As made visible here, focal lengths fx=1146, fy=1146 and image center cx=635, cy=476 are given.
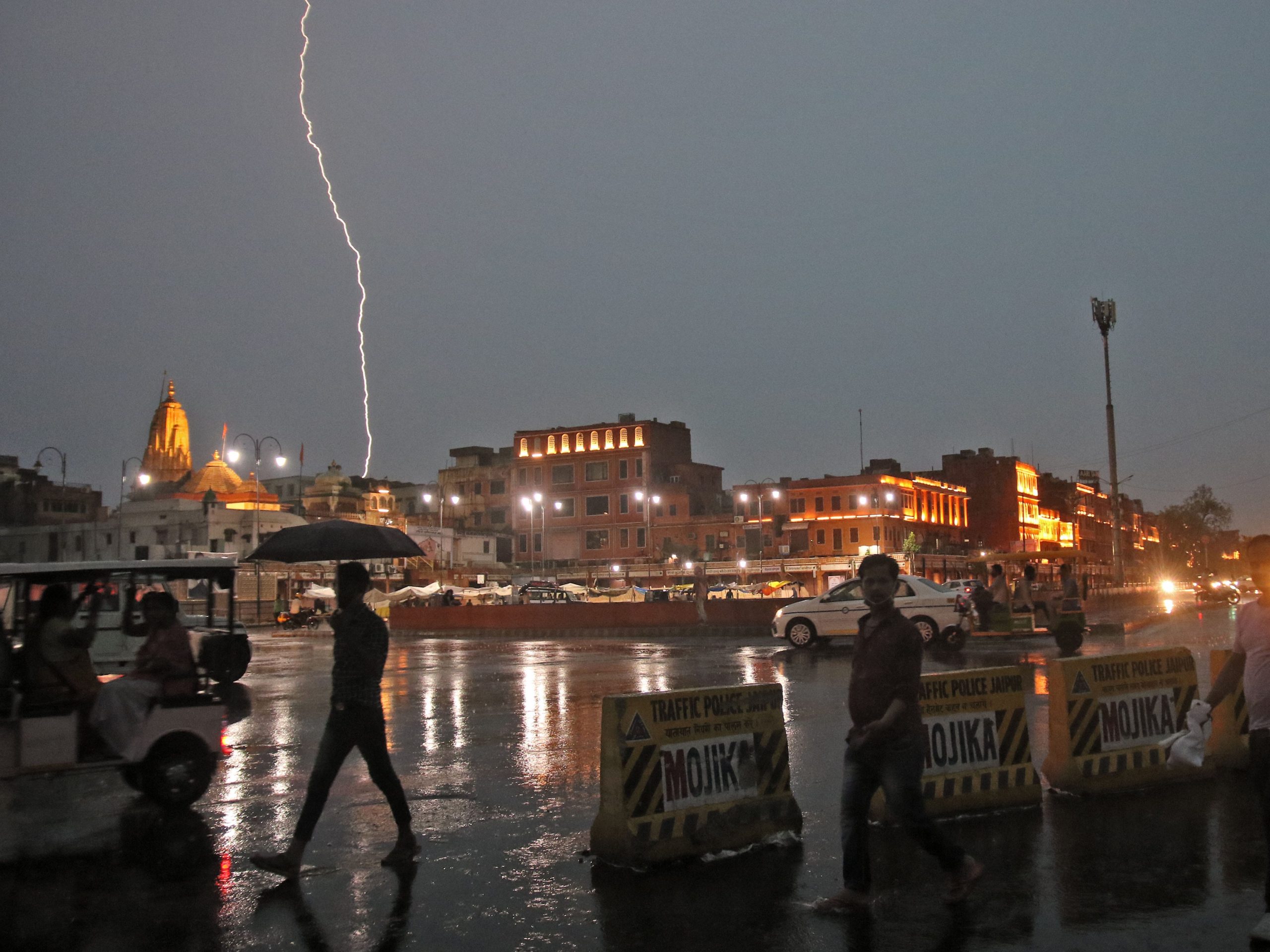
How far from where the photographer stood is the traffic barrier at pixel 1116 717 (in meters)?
8.63

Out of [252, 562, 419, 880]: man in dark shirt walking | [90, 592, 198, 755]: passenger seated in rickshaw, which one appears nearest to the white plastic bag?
[252, 562, 419, 880]: man in dark shirt walking

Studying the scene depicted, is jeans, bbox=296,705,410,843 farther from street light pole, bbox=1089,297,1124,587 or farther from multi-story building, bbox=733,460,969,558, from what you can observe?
multi-story building, bbox=733,460,969,558

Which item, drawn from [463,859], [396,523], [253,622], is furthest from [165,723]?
[396,523]

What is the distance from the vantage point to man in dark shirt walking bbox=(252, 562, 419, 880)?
689 cm

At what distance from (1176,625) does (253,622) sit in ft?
157

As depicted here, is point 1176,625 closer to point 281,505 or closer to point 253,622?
point 253,622

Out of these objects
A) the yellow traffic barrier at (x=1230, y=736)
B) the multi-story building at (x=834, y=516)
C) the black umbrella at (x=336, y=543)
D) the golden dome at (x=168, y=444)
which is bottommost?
the yellow traffic barrier at (x=1230, y=736)

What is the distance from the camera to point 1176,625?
34.4m

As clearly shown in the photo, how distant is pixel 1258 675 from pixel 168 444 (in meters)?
110

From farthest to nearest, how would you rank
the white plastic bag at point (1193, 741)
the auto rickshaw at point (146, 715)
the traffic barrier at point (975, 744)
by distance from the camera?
1. the auto rickshaw at point (146, 715)
2. the traffic barrier at point (975, 744)
3. the white plastic bag at point (1193, 741)

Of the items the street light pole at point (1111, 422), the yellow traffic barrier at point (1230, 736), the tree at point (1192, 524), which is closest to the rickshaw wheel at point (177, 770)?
the yellow traffic barrier at point (1230, 736)

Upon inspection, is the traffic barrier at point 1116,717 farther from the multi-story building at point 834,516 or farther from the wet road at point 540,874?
the multi-story building at point 834,516

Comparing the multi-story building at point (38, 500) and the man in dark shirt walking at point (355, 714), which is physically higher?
the multi-story building at point (38, 500)

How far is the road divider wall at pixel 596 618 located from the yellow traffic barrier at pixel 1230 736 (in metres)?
26.1
